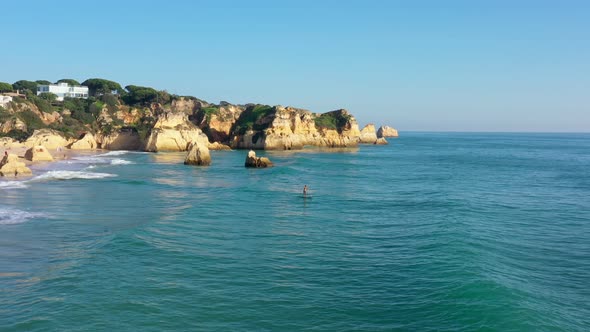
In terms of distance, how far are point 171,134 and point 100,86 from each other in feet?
166

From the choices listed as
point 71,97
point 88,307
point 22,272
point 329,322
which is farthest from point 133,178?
point 71,97

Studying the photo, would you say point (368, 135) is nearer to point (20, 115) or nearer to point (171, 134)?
point (171, 134)

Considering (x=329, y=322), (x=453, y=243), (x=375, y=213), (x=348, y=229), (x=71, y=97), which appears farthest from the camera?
(x=71, y=97)

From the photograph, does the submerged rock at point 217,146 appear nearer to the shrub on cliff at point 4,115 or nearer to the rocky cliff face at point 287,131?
the rocky cliff face at point 287,131

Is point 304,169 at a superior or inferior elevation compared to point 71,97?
inferior

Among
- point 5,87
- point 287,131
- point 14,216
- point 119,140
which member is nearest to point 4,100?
point 119,140

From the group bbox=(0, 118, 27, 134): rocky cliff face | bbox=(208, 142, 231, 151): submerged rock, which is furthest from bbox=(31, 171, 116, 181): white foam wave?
bbox=(208, 142, 231, 151): submerged rock

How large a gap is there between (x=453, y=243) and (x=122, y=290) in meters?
14.3

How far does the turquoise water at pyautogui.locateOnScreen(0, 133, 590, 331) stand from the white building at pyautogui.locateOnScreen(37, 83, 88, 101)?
269 feet

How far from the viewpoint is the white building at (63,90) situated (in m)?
112

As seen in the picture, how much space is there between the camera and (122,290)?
15.7m

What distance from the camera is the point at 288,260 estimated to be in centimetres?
1950

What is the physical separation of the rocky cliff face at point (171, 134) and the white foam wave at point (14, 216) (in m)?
53.8

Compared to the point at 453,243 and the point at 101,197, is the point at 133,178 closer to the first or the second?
the point at 101,197
